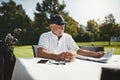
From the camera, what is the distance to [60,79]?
1439 mm

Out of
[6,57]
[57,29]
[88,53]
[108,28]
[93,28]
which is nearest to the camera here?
[88,53]

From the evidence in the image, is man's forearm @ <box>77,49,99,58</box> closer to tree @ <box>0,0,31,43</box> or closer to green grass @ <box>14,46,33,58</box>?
green grass @ <box>14,46,33,58</box>

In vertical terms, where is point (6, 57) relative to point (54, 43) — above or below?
below

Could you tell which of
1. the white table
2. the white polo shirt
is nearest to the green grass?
the white polo shirt

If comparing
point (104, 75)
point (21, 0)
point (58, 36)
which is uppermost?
point (21, 0)

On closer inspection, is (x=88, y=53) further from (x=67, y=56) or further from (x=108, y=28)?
(x=108, y=28)

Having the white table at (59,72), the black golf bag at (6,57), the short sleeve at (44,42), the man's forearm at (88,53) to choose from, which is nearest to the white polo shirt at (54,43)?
the short sleeve at (44,42)

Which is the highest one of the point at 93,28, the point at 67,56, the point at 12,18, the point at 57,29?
the point at 12,18

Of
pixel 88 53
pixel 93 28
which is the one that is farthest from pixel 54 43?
pixel 93 28

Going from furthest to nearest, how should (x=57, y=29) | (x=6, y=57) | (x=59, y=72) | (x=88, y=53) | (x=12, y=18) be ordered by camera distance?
(x=12, y=18)
(x=6, y=57)
(x=57, y=29)
(x=88, y=53)
(x=59, y=72)

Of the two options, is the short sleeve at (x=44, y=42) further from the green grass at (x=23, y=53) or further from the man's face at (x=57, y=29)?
the green grass at (x=23, y=53)

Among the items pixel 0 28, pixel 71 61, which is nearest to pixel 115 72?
pixel 71 61

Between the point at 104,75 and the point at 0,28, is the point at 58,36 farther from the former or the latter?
the point at 0,28

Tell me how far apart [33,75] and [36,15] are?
29.1 meters
